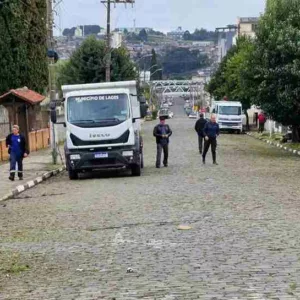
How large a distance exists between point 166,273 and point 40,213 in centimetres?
739

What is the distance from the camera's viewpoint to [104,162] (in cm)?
2459

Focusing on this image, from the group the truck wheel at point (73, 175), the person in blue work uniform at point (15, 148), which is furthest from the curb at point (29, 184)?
the truck wheel at point (73, 175)

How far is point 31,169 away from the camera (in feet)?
96.3

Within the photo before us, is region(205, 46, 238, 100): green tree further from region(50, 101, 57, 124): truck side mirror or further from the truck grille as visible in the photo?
the truck grille

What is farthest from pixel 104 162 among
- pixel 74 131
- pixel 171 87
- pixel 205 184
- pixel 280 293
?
pixel 171 87

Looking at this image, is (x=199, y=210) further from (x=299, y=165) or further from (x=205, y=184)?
(x=299, y=165)

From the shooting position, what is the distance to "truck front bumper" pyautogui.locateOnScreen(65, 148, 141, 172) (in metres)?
24.4

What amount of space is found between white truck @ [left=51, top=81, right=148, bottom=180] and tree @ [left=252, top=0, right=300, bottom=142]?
38.3 feet

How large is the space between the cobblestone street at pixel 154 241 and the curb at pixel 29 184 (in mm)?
295

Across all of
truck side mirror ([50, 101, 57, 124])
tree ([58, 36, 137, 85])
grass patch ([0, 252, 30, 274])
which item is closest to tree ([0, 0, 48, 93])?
tree ([58, 36, 137, 85])

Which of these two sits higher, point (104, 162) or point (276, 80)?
point (276, 80)

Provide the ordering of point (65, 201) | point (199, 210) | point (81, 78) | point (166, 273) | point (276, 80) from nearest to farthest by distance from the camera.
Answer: point (166, 273) < point (199, 210) < point (65, 201) < point (276, 80) < point (81, 78)

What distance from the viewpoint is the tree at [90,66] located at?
206 ft

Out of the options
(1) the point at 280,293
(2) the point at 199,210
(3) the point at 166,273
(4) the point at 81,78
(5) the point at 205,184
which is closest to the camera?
(1) the point at 280,293
